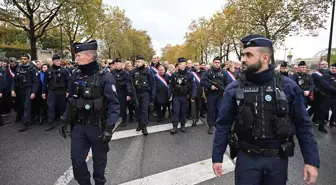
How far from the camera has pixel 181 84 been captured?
645 cm

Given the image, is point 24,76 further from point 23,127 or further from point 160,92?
point 160,92

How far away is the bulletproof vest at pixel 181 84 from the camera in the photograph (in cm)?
640

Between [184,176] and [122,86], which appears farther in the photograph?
[122,86]

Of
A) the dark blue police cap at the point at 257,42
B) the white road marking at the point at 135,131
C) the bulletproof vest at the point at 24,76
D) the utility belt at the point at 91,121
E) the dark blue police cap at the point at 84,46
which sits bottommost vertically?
the white road marking at the point at 135,131

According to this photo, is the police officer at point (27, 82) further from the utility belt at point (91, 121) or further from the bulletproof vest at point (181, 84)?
the utility belt at point (91, 121)

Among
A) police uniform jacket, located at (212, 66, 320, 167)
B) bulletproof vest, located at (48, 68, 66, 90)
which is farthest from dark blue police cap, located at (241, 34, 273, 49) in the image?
bulletproof vest, located at (48, 68, 66, 90)

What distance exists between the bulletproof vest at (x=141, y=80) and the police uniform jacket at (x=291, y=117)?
165 inches

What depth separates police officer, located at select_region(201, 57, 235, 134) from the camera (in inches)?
245

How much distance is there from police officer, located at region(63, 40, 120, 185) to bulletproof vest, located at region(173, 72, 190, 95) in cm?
340

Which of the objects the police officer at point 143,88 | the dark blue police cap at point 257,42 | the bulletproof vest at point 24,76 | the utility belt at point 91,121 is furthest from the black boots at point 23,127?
the dark blue police cap at point 257,42

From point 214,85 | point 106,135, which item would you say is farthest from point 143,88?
point 106,135

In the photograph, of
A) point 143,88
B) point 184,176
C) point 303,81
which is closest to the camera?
point 184,176

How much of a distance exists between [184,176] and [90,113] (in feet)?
5.88

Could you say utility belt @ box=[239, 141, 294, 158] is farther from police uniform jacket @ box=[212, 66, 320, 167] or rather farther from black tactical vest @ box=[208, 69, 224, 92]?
black tactical vest @ box=[208, 69, 224, 92]
